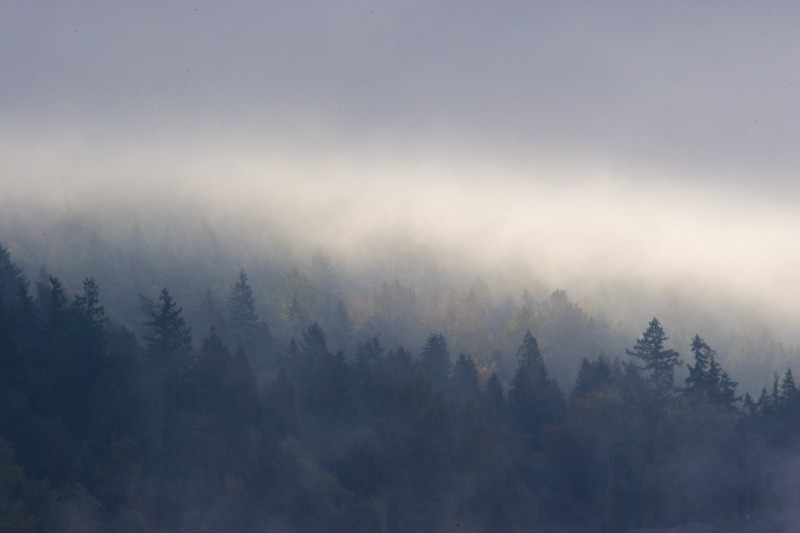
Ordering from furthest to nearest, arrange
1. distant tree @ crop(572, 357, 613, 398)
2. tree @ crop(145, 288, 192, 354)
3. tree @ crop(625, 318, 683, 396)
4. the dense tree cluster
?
→ tree @ crop(625, 318, 683, 396) < distant tree @ crop(572, 357, 613, 398) < tree @ crop(145, 288, 192, 354) < the dense tree cluster

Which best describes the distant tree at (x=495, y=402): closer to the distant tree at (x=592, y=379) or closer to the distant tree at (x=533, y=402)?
the distant tree at (x=533, y=402)

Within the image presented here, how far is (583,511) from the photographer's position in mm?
57719

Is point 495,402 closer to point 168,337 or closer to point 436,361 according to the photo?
point 436,361

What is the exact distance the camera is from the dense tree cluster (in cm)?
4331

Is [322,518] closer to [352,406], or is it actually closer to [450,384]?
[352,406]

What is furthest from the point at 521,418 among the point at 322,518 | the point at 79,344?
the point at 79,344

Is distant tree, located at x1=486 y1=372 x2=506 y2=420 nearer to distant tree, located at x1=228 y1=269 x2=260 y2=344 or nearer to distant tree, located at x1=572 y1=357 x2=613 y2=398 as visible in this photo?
distant tree, located at x1=572 y1=357 x2=613 y2=398

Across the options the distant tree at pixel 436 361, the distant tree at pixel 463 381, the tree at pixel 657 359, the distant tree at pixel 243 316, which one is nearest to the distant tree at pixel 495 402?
the distant tree at pixel 463 381

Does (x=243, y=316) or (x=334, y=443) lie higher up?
(x=243, y=316)

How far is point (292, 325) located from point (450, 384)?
4575cm

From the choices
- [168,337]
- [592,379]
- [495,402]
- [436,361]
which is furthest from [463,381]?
[168,337]

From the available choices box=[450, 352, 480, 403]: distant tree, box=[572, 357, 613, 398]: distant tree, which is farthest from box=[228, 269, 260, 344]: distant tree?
box=[572, 357, 613, 398]: distant tree

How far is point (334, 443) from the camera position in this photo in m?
54.7

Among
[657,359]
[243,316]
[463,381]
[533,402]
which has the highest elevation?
[243,316]
